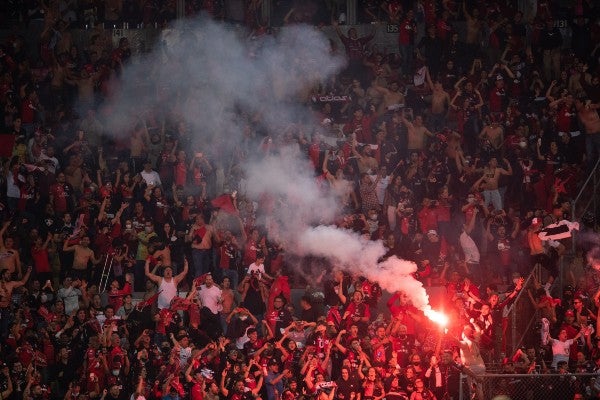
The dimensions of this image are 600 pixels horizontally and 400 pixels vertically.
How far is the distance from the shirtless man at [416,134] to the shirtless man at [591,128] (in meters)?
2.78

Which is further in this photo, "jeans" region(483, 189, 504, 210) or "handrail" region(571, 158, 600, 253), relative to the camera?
"jeans" region(483, 189, 504, 210)

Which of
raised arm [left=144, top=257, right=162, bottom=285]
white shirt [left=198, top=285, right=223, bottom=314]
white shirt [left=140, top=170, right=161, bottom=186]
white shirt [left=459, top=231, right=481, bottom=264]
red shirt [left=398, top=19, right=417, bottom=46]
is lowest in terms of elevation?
white shirt [left=198, top=285, right=223, bottom=314]

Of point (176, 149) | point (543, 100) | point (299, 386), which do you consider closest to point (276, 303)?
point (299, 386)

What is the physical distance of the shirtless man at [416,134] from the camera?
20.4 m

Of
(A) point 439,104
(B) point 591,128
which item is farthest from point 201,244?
(B) point 591,128

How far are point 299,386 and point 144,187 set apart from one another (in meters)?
5.10

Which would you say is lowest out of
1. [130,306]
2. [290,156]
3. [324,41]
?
[130,306]

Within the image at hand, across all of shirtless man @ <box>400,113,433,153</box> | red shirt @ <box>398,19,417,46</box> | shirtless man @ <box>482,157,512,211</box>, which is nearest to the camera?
shirtless man @ <box>482,157,512,211</box>

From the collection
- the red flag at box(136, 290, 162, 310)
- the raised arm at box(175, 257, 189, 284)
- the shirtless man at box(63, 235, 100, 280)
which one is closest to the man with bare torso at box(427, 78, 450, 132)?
the raised arm at box(175, 257, 189, 284)

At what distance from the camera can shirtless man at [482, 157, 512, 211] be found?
63.8 feet

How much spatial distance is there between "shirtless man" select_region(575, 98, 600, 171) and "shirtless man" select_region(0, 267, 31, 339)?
32.8ft

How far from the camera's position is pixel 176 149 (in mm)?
20859

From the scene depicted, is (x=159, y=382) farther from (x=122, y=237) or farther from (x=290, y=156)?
(x=290, y=156)

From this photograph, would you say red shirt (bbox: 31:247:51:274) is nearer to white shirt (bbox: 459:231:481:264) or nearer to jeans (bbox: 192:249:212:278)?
jeans (bbox: 192:249:212:278)
